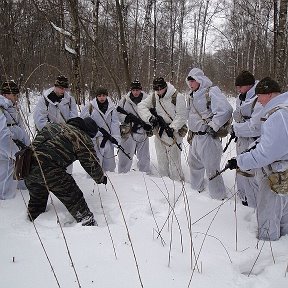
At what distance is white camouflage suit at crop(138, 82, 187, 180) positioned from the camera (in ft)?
16.8

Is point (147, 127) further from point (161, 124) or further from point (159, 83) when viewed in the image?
point (159, 83)

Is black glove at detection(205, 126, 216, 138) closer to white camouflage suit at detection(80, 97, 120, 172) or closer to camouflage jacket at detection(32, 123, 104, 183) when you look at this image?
white camouflage suit at detection(80, 97, 120, 172)

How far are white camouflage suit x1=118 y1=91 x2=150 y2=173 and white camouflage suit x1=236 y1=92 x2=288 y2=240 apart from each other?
277cm

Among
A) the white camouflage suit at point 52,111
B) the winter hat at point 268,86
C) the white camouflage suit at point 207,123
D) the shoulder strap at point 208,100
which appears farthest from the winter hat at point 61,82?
the winter hat at point 268,86

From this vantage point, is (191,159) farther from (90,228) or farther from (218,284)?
(218,284)

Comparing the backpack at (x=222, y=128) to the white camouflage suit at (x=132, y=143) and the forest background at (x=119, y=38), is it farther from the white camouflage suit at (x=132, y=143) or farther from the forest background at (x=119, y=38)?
the forest background at (x=119, y=38)

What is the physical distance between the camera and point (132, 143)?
18.9 ft

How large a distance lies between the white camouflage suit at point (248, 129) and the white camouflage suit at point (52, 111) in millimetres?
2624

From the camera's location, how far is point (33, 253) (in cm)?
261

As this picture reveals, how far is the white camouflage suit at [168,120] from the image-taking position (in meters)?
5.12

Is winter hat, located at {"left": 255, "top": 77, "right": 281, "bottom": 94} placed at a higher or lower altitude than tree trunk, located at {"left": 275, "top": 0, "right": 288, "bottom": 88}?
lower

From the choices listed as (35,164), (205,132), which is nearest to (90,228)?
(35,164)

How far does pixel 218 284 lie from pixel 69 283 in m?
1.07

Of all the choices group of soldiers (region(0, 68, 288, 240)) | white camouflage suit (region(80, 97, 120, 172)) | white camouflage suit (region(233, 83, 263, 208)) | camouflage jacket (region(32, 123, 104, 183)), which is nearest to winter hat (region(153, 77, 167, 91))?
group of soldiers (region(0, 68, 288, 240))
